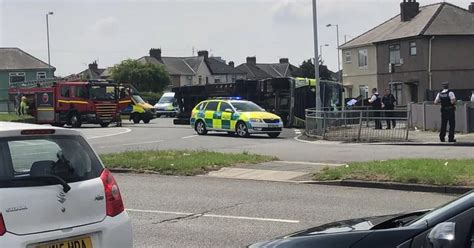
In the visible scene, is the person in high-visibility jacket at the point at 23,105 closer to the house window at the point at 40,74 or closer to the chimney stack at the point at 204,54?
the house window at the point at 40,74

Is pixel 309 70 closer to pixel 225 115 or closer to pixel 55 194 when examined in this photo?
pixel 225 115

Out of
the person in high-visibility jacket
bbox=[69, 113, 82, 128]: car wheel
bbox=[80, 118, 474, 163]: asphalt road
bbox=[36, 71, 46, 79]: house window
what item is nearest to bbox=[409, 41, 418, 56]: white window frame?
bbox=[80, 118, 474, 163]: asphalt road

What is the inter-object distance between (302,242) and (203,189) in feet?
24.8

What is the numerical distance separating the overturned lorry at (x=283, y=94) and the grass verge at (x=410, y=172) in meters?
17.4

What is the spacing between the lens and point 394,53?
47.7 meters

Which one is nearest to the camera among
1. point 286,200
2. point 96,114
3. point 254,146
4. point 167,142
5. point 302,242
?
point 302,242

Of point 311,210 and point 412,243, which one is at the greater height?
point 412,243

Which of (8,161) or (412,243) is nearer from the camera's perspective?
(412,243)

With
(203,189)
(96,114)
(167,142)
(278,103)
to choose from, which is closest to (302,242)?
(203,189)

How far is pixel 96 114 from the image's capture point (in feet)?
114

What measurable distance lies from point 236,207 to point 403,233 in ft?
19.6

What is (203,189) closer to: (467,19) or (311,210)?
(311,210)

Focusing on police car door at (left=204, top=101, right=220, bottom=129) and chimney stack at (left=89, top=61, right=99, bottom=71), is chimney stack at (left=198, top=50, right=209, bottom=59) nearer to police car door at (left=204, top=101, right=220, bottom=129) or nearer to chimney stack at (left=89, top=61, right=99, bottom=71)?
chimney stack at (left=89, top=61, right=99, bottom=71)

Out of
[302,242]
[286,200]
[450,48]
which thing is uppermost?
[450,48]
